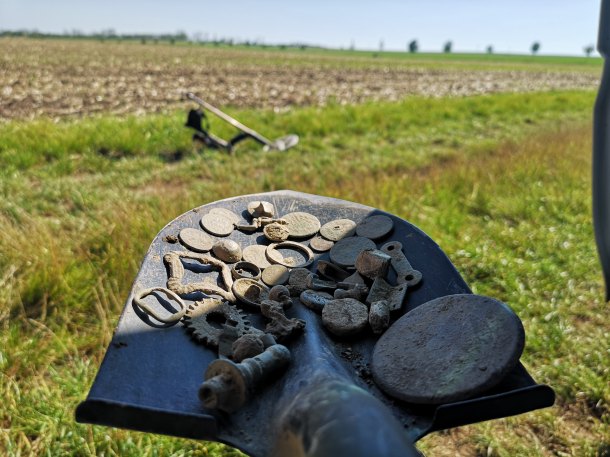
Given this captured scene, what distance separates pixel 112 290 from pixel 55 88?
11.5 m

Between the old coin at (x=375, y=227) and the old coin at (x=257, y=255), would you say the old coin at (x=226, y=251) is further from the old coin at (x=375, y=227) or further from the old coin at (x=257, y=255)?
the old coin at (x=375, y=227)

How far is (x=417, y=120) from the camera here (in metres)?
9.30

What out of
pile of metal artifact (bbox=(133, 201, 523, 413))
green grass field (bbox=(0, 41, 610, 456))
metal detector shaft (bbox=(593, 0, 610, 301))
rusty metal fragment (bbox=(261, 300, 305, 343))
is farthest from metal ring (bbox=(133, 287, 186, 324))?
metal detector shaft (bbox=(593, 0, 610, 301))

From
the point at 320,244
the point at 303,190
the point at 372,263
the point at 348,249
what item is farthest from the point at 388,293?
the point at 303,190

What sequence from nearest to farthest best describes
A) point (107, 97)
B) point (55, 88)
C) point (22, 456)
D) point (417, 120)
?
point (22, 456) → point (417, 120) → point (107, 97) → point (55, 88)

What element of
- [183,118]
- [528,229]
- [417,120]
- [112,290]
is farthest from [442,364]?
[417,120]

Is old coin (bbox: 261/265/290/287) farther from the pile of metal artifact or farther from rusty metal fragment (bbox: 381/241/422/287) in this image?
rusty metal fragment (bbox: 381/241/422/287)

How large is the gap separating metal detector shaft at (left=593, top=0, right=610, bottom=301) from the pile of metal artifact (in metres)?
0.32

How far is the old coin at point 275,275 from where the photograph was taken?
1.96 meters

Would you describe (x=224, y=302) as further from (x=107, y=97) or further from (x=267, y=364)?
(x=107, y=97)

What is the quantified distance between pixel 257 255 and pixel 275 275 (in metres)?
0.17

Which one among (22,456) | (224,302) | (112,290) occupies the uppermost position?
(224,302)

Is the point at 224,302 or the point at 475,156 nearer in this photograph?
the point at 224,302

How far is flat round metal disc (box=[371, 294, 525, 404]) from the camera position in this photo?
50.1 inches
